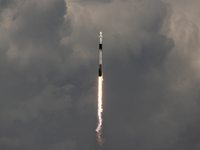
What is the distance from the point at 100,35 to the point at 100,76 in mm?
19165

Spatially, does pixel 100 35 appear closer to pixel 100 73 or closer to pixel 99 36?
pixel 99 36

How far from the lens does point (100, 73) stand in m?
199

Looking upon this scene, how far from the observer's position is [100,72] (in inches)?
7810

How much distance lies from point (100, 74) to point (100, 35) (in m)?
18.1

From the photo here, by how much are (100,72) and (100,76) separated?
2196 mm

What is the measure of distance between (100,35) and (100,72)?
1705 centimetres

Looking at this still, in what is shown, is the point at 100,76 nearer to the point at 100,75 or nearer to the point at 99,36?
the point at 100,75

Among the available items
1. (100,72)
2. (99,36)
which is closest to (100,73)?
(100,72)

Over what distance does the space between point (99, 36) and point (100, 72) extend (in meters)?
16.5

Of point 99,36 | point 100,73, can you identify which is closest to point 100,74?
point 100,73

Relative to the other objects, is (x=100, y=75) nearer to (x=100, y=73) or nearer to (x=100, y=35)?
(x=100, y=73)

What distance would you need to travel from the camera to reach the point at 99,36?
193750mm

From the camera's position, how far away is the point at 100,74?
199 metres

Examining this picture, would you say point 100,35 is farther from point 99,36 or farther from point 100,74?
point 100,74
